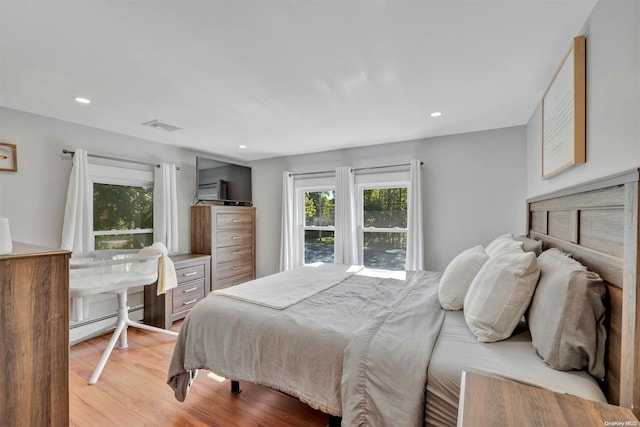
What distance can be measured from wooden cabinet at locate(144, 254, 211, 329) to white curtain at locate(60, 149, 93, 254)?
2.92 feet

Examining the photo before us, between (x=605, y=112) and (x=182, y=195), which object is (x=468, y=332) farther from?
(x=182, y=195)

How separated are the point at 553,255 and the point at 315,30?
1.76m

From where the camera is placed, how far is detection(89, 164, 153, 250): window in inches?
124

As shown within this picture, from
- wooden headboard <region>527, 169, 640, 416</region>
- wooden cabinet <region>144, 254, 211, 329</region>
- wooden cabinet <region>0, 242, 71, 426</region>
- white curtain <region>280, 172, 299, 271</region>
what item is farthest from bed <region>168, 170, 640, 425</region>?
white curtain <region>280, 172, 299, 271</region>

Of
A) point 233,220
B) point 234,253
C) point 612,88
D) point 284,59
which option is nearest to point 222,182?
point 233,220

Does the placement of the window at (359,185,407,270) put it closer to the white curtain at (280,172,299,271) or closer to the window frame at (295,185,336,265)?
the window frame at (295,185,336,265)

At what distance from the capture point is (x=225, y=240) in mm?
4133

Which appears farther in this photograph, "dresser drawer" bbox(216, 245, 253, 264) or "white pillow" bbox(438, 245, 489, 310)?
"dresser drawer" bbox(216, 245, 253, 264)

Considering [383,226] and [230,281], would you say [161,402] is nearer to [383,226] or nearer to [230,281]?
[230,281]

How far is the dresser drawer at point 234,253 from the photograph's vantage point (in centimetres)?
404

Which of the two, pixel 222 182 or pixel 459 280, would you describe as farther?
pixel 222 182

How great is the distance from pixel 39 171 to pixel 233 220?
7.20 feet

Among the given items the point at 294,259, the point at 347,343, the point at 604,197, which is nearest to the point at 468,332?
the point at 347,343

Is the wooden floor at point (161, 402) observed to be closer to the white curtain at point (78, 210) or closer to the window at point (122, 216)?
the white curtain at point (78, 210)
